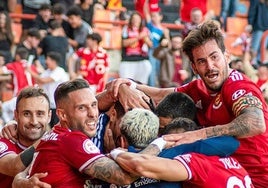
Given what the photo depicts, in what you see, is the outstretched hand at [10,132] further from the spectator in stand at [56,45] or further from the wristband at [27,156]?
the spectator in stand at [56,45]

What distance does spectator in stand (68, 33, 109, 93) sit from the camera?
15539 mm

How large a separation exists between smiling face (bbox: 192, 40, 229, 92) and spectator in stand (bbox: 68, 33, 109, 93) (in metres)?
8.63

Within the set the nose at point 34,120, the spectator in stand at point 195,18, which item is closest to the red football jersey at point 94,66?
the spectator in stand at point 195,18

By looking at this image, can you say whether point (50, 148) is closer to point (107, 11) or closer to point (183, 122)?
point (183, 122)

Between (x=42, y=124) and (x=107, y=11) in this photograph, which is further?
(x=107, y=11)

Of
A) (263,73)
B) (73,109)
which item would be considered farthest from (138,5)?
(73,109)

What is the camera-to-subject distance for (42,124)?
7.62m

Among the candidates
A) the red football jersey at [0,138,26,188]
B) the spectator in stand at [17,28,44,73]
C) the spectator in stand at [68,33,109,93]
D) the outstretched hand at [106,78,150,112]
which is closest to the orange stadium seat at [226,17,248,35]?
the spectator in stand at [68,33,109,93]

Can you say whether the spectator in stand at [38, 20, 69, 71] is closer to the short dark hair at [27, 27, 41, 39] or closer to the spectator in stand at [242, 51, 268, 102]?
the short dark hair at [27, 27, 41, 39]

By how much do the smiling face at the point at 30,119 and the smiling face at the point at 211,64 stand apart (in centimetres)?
141

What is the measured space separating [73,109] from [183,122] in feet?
2.47

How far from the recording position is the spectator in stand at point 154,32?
55.4 feet

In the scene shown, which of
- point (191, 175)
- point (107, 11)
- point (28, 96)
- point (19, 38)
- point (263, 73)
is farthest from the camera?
point (107, 11)

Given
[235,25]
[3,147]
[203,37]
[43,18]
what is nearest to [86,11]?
[43,18]
